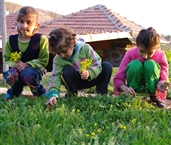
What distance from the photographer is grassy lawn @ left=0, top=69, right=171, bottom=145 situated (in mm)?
1785

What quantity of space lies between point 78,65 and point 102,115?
0.94m

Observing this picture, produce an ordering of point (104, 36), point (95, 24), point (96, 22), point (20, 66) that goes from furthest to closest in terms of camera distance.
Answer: point (96, 22)
point (95, 24)
point (104, 36)
point (20, 66)

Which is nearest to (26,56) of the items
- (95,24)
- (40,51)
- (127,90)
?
(40,51)

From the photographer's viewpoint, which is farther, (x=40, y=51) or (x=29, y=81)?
(x=40, y=51)

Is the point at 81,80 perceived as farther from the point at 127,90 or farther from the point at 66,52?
the point at 127,90

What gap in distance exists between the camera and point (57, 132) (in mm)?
1952

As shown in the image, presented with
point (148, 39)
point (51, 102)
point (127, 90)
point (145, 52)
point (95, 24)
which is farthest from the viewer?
point (95, 24)

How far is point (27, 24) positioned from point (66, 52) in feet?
2.04

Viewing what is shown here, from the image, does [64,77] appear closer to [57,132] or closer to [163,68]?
[163,68]

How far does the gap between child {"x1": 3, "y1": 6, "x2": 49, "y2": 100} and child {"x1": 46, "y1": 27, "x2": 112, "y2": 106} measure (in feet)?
0.94

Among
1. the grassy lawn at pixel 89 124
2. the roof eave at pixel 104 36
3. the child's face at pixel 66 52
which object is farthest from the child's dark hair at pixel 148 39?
the roof eave at pixel 104 36

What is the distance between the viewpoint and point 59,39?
3045 millimetres

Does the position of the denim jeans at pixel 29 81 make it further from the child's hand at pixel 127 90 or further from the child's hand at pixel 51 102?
the child's hand at pixel 127 90

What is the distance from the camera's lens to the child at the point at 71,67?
10.0 ft
